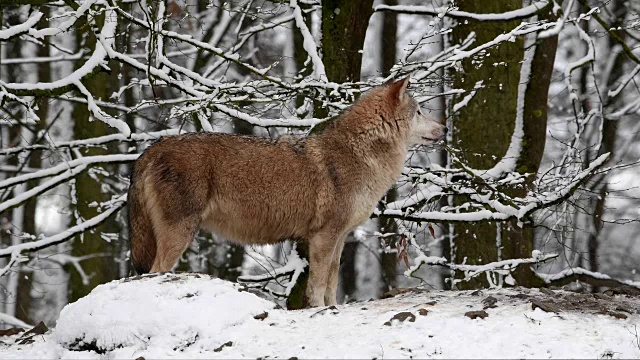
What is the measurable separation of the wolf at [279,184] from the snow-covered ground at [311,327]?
43.9 inches

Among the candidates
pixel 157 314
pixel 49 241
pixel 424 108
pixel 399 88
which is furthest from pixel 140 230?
pixel 424 108

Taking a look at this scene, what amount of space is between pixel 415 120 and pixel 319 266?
6.41 feet

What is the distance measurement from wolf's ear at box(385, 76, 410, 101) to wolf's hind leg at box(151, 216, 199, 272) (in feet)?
7.93

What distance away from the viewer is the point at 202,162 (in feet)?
25.3

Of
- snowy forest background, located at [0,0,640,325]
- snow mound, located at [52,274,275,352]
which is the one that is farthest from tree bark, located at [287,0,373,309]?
snow mound, located at [52,274,275,352]

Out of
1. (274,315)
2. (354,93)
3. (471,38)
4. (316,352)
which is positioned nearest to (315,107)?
(354,93)

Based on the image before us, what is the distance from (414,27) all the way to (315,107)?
31.5 feet

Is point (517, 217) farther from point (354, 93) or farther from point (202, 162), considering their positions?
point (202, 162)

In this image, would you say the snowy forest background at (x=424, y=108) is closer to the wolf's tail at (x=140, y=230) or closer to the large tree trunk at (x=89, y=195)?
the large tree trunk at (x=89, y=195)

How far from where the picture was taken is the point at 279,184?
8094mm

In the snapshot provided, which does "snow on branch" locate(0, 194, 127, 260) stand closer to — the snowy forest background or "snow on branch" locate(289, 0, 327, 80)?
the snowy forest background

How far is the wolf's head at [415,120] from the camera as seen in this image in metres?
8.59

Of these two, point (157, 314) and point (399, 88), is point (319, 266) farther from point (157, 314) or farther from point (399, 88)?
point (157, 314)

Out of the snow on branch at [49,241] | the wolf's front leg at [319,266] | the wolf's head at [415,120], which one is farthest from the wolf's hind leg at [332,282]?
the snow on branch at [49,241]
